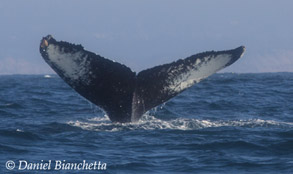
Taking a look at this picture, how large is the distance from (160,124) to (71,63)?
326cm

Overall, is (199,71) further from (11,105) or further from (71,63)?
(11,105)

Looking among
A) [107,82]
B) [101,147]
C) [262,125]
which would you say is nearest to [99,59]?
[107,82]

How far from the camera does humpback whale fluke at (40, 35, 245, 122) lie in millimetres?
8625

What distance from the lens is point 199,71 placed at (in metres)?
9.12

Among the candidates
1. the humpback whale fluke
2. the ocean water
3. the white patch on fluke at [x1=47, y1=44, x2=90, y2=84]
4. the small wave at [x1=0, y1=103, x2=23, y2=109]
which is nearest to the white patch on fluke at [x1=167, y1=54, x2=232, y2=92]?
the humpback whale fluke

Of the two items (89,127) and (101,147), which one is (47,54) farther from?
(89,127)

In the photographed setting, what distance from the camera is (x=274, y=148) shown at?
31.2 ft

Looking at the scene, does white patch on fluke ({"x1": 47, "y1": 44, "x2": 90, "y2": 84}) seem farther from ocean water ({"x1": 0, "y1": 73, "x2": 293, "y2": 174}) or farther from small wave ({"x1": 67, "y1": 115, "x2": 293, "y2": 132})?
small wave ({"x1": 67, "y1": 115, "x2": 293, "y2": 132})

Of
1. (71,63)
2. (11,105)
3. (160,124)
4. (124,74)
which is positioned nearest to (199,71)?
(124,74)

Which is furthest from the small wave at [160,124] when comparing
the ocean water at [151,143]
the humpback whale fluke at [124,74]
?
the humpback whale fluke at [124,74]

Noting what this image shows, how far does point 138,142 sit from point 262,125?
3.30 meters

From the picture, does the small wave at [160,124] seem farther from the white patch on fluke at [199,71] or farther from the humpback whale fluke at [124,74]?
the white patch on fluke at [199,71]

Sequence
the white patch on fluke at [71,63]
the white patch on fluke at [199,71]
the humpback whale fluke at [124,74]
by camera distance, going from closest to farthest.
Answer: the white patch on fluke at [71,63], the humpback whale fluke at [124,74], the white patch on fluke at [199,71]

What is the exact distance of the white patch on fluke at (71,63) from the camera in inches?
335
